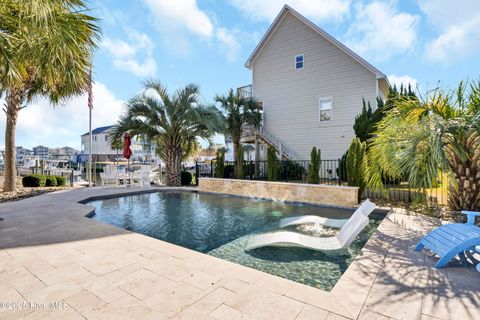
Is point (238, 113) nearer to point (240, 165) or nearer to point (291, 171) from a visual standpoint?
point (240, 165)

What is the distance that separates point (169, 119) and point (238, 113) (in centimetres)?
510

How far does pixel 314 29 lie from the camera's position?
14789mm

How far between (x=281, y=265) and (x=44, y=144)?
8238 cm

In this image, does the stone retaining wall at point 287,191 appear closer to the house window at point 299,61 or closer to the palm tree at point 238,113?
the palm tree at point 238,113

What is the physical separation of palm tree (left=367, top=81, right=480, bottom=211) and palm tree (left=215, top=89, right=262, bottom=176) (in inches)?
396

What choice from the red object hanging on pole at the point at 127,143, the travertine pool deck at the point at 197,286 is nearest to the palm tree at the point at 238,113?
the red object hanging on pole at the point at 127,143

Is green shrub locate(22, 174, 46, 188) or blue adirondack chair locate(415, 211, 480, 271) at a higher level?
green shrub locate(22, 174, 46, 188)

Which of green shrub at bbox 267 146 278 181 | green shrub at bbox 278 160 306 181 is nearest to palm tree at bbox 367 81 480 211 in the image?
green shrub at bbox 267 146 278 181

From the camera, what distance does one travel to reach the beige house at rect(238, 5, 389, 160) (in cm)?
1396

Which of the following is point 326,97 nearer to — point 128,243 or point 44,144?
point 128,243

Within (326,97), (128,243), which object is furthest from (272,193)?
(326,97)

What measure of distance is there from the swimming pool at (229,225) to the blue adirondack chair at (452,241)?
1167mm

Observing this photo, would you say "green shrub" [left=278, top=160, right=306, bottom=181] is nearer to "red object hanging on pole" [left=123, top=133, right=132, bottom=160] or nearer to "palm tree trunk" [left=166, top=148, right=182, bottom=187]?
"palm tree trunk" [left=166, top=148, right=182, bottom=187]

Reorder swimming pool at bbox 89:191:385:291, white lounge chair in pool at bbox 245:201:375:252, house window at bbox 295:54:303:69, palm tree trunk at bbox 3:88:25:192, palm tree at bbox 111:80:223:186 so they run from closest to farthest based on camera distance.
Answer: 1. swimming pool at bbox 89:191:385:291
2. white lounge chair in pool at bbox 245:201:375:252
3. palm tree trunk at bbox 3:88:25:192
4. palm tree at bbox 111:80:223:186
5. house window at bbox 295:54:303:69
